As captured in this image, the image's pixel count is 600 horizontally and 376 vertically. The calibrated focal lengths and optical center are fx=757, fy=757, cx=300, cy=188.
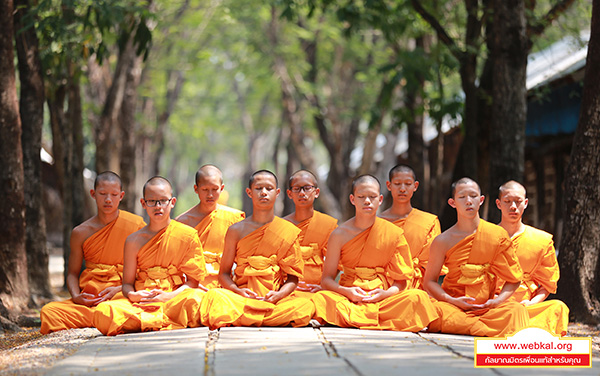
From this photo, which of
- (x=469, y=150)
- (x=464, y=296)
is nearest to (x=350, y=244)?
(x=464, y=296)

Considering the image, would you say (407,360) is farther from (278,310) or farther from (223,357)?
(278,310)

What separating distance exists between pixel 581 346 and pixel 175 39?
17994 millimetres

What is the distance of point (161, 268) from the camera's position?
21.7 feet

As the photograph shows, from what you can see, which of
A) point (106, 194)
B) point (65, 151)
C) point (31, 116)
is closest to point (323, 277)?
point (106, 194)

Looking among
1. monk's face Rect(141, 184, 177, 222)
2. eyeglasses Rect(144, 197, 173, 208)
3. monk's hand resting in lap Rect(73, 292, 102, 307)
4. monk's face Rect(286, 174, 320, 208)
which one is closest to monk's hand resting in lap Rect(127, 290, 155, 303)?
monk's hand resting in lap Rect(73, 292, 102, 307)

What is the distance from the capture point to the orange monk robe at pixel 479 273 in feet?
20.6

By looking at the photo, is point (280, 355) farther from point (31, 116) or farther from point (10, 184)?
point (31, 116)

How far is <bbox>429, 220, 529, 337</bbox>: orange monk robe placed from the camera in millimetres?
6277

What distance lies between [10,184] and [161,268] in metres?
2.68

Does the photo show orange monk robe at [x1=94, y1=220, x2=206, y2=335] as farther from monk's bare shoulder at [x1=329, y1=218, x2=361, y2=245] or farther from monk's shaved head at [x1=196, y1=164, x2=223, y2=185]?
monk's bare shoulder at [x1=329, y1=218, x2=361, y2=245]

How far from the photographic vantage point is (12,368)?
4.88 meters

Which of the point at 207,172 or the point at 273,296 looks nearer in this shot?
the point at 273,296

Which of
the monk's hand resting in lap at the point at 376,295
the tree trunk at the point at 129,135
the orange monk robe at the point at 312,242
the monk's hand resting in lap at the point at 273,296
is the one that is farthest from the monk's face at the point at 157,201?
the tree trunk at the point at 129,135

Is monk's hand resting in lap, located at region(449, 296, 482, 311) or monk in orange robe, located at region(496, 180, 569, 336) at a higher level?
monk in orange robe, located at region(496, 180, 569, 336)
